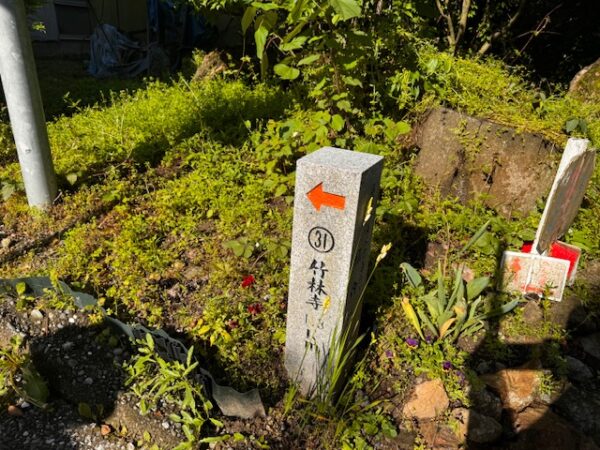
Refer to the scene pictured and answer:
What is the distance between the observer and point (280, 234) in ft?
10.7

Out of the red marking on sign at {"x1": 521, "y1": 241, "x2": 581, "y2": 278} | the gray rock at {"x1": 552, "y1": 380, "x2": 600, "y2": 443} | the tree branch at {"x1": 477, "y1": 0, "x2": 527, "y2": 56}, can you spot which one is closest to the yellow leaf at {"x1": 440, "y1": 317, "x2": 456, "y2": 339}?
the gray rock at {"x1": 552, "y1": 380, "x2": 600, "y2": 443}

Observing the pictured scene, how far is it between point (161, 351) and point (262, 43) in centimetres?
176

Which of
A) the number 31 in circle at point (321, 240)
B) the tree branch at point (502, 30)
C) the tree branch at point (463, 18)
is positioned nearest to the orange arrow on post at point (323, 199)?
the number 31 in circle at point (321, 240)

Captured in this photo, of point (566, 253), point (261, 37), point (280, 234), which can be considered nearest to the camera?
point (261, 37)

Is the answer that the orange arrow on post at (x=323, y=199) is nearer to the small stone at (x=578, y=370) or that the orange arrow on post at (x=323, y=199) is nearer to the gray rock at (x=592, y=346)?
the small stone at (x=578, y=370)

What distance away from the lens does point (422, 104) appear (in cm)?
378

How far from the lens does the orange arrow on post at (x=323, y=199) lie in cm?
177

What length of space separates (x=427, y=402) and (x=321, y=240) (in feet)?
3.61

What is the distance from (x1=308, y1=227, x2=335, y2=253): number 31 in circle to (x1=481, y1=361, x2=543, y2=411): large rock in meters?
1.26

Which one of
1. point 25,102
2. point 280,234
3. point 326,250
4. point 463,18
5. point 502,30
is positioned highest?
point 463,18

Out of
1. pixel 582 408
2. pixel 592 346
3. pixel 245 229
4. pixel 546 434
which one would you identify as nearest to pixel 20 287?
pixel 245 229

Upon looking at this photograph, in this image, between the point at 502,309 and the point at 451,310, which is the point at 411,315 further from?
the point at 502,309

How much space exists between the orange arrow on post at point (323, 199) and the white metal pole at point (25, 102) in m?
2.50

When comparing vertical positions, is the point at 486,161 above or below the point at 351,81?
below
